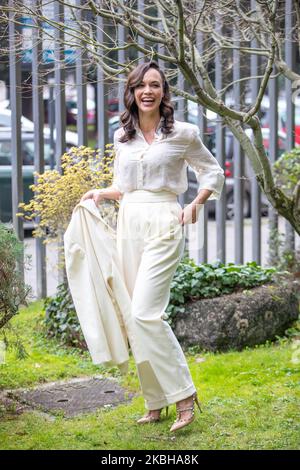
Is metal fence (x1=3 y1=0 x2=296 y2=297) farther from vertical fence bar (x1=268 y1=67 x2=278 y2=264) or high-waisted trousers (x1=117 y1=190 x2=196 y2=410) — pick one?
high-waisted trousers (x1=117 y1=190 x2=196 y2=410)

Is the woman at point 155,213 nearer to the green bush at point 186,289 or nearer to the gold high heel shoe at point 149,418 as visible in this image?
the gold high heel shoe at point 149,418

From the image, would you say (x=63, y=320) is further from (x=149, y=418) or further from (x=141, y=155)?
(x=141, y=155)

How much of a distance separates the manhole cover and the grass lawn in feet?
0.40

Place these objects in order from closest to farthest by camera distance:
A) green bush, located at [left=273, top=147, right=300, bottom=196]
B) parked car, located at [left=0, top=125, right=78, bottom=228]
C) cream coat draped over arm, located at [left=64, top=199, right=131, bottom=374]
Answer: cream coat draped over arm, located at [left=64, top=199, right=131, bottom=374]
green bush, located at [left=273, top=147, right=300, bottom=196]
parked car, located at [left=0, top=125, right=78, bottom=228]

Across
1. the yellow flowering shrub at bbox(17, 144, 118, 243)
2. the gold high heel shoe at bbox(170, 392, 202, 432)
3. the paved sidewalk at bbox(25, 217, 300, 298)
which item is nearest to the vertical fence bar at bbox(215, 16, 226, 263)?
the paved sidewalk at bbox(25, 217, 300, 298)

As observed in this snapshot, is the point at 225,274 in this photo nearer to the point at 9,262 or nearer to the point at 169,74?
the point at 169,74

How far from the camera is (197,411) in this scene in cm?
611

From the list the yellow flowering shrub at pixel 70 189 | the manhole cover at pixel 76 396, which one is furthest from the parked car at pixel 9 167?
the manhole cover at pixel 76 396

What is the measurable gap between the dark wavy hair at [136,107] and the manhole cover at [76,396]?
1881 mm

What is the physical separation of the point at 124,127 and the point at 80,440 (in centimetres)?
190

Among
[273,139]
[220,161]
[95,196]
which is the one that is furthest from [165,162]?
[273,139]

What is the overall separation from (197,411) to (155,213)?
134cm

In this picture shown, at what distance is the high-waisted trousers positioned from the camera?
18.3ft
